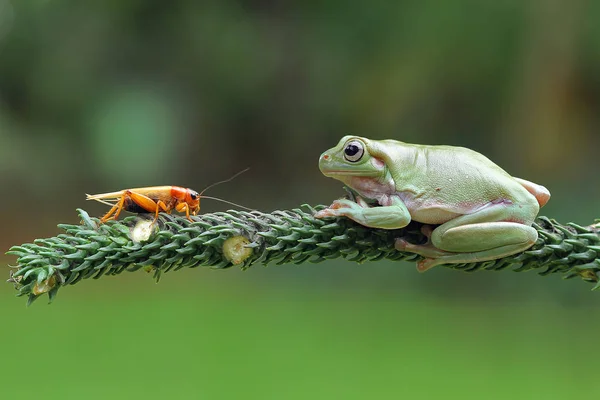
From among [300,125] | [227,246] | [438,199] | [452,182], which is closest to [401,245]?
[438,199]

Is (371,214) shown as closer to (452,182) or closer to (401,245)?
(401,245)

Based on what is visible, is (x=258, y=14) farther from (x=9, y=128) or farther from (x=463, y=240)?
(x=463, y=240)

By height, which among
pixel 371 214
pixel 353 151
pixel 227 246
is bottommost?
pixel 227 246

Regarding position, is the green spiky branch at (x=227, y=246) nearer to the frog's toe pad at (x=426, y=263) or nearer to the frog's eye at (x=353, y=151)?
the frog's toe pad at (x=426, y=263)

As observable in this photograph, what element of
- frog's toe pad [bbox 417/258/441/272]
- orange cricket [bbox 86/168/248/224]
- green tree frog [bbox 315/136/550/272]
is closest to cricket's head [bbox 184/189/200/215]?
orange cricket [bbox 86/168/248/224]

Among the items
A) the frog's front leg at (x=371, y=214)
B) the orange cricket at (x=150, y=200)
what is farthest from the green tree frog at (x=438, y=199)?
the orange cricket at (x=150, y=200)
